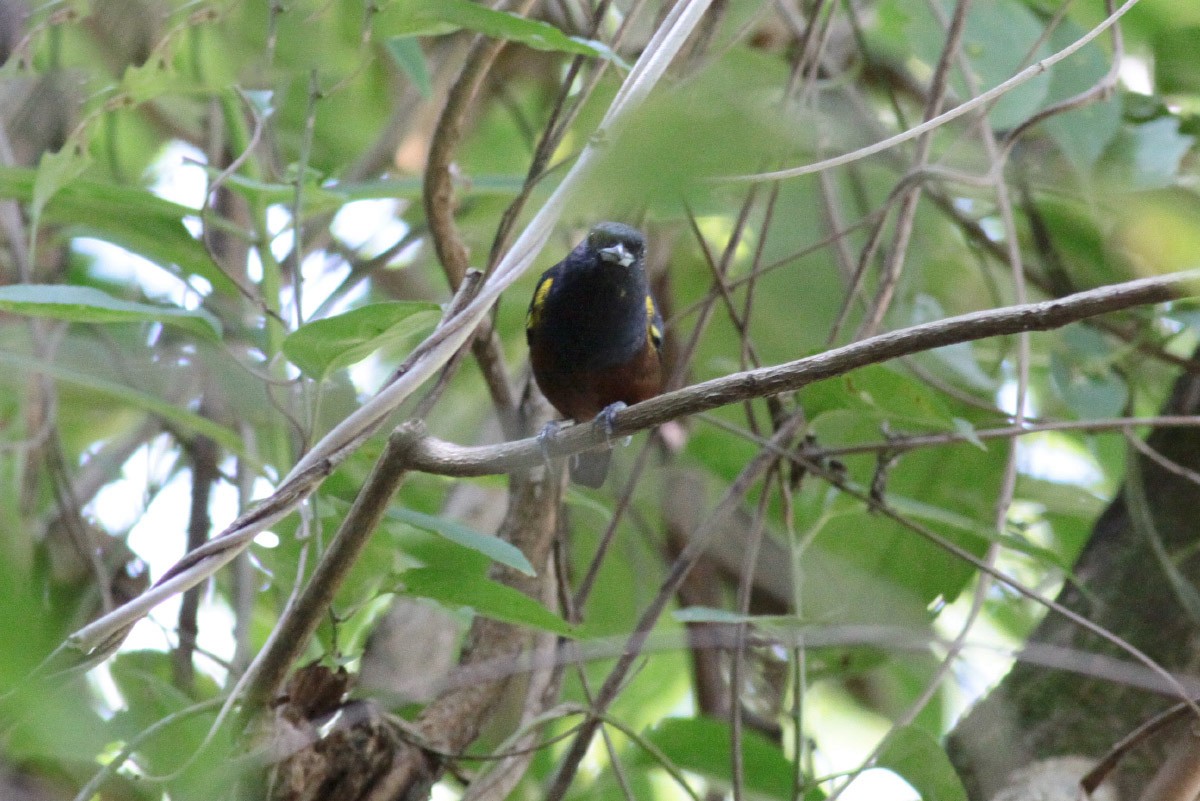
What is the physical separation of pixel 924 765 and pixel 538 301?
1.75 metres

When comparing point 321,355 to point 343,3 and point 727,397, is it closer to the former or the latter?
point 727,397

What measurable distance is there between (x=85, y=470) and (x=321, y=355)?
2.05 metres

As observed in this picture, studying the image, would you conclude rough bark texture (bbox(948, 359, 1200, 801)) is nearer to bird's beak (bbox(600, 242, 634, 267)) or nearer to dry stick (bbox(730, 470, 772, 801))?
dry stick (bbox(730, 470, 772, 801))

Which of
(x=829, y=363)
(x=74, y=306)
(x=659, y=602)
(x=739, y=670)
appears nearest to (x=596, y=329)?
(x=659, y=602)

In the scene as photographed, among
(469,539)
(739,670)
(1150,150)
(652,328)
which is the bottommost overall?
(739,670)

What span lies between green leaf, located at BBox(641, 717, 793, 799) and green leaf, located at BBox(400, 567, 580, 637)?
59cm

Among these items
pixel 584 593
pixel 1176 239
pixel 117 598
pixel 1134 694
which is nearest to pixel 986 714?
pixel 1134 694

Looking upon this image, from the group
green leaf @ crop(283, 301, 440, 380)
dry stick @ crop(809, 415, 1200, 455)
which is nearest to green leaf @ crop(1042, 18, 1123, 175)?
dry stick @ crop(809, 415, 1200, 455)

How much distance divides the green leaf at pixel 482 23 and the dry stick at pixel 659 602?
3.23 ft

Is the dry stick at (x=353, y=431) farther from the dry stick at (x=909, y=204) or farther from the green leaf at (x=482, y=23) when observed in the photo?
the dry stick at (x=909, y=204)

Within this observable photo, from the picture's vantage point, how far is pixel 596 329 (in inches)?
127

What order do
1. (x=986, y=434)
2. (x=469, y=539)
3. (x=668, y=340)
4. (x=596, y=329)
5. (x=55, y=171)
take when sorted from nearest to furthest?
(x=469, y=539)
(x=55, y=171)
(x=986, y=434)
(x=596, y=329)
(x=668, y=340)

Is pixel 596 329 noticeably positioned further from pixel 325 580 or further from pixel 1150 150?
pixel 1150 150

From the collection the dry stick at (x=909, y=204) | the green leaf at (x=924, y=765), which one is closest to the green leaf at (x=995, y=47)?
the dry stick at (x=909, y=204)
